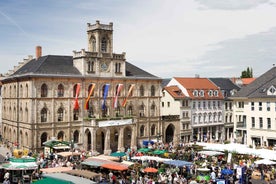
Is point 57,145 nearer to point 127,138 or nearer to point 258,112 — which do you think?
point 127,138

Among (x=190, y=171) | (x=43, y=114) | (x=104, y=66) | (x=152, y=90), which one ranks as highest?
(x=104, y=66)

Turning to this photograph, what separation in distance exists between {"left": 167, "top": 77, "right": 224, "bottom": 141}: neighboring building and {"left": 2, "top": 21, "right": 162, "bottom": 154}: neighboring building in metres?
9.15

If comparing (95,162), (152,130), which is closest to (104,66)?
(152,130)

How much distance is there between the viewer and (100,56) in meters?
57.3

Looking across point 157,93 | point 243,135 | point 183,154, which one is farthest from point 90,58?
point 243,135

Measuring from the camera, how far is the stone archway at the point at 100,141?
56.2m

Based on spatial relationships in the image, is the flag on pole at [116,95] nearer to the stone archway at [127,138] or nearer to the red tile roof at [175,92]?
the stone archway at [127,138]

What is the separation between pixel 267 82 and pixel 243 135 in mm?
10032

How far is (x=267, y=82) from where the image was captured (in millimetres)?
59812

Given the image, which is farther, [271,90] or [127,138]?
[127,138]

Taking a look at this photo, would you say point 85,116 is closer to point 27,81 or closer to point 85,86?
point 85,86

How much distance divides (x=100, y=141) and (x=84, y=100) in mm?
6441

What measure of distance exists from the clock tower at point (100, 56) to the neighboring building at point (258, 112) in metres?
19.7

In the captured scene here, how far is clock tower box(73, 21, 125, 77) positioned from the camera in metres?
56.0
